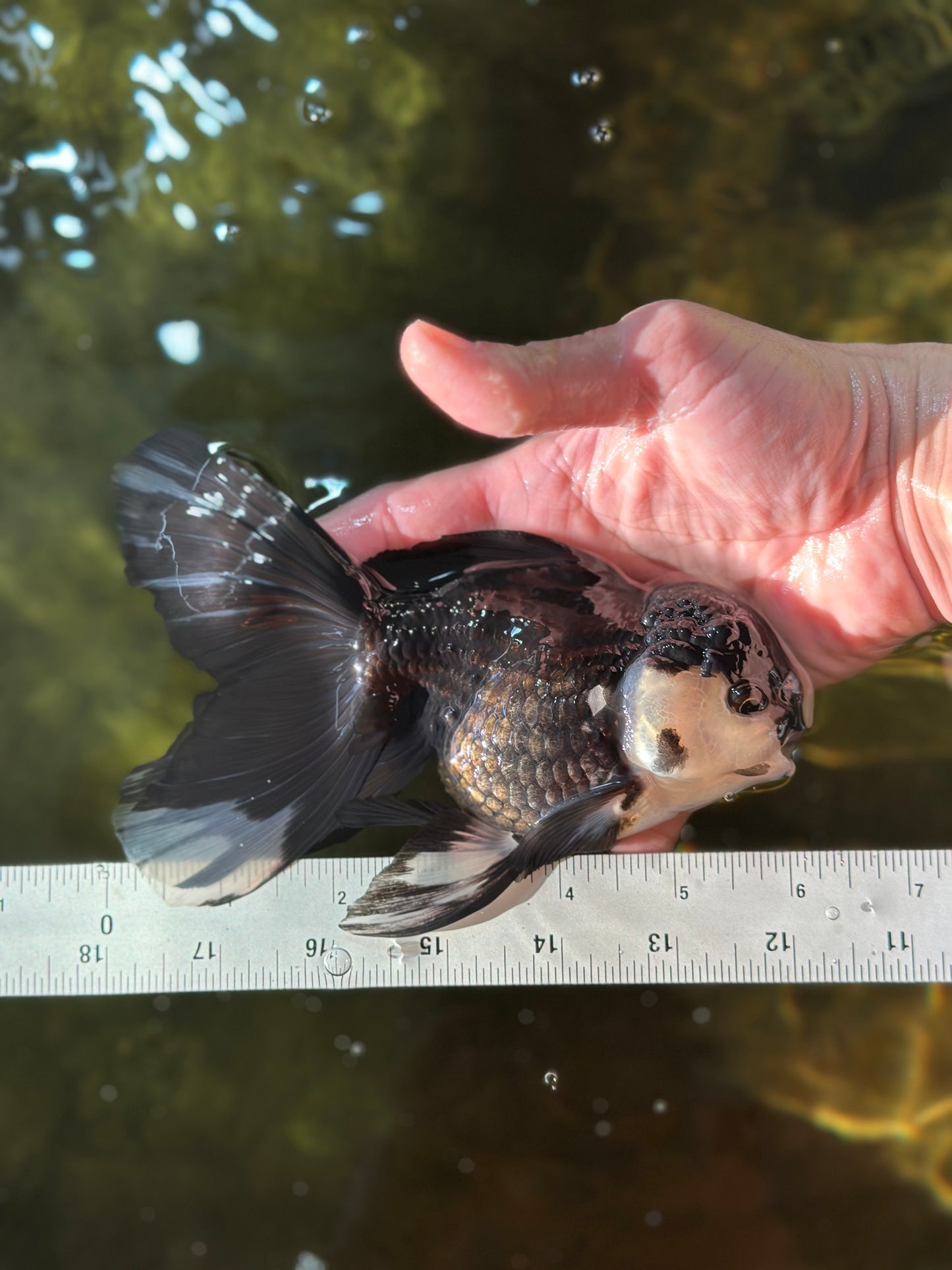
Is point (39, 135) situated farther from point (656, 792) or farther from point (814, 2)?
point (656, 792)

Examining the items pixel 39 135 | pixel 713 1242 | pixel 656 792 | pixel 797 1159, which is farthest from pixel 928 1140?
pixel 39 135

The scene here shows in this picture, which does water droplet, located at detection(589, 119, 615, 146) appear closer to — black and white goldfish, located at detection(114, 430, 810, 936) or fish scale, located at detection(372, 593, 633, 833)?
black and white goldfish, located at detection(114, 430, 810, 936)

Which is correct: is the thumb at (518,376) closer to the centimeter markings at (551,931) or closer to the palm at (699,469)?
the palm at (699,469)

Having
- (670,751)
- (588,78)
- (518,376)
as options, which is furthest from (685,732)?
(588,78)

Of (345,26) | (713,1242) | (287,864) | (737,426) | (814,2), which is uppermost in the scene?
(345,26)

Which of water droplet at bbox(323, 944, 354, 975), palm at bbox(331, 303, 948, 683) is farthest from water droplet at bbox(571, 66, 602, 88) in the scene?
water droplet at bbox(323, 944, 354, 975)

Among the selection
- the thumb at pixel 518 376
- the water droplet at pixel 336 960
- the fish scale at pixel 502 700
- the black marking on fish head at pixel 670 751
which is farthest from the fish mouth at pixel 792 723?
the water droplet at pixel 336 960

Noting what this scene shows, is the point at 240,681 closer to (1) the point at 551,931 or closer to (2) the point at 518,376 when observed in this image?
(2) the point at 518,376
